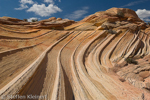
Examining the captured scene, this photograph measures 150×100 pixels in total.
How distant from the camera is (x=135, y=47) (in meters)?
10.7

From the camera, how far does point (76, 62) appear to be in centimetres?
678

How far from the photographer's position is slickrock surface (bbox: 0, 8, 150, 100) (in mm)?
3443

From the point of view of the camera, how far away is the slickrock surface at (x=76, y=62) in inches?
136

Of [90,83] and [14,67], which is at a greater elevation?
[14,67]

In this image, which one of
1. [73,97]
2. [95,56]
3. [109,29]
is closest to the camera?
[73,97]

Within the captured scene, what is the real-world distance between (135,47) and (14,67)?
12879mm

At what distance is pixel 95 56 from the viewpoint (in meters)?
8.09

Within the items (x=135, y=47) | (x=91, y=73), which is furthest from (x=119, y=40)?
(x=91, y=73)

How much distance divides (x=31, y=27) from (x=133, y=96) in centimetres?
1177

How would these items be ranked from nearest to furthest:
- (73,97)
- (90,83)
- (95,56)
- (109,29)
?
(73,97) < (90,83) < (95,56) < (109,29)

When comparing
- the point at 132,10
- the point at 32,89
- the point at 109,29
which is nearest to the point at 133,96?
the point at 32,89

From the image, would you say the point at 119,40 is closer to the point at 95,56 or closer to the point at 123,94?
the point at 95,56

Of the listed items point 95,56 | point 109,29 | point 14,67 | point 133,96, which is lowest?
point 133,96

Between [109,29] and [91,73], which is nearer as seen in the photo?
[91,73]
